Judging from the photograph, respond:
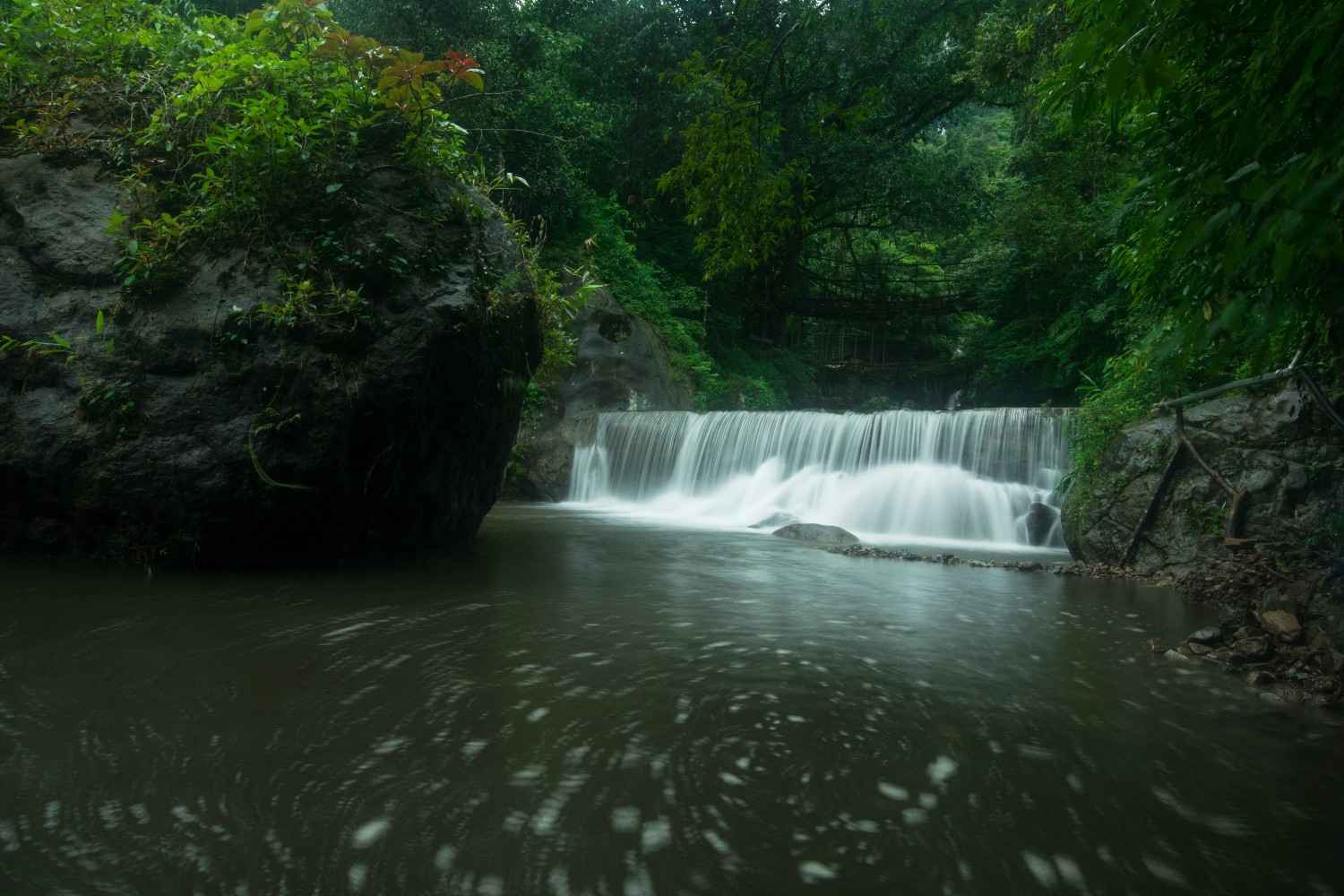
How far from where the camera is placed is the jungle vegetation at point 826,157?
195cm

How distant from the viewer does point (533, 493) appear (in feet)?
50.2

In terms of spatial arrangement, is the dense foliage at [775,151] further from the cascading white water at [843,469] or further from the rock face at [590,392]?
the rock face at [590,392]

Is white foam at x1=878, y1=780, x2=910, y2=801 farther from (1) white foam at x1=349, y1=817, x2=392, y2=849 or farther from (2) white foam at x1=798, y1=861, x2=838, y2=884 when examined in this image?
(1) white foam at x1=349, y1=817, x2=392, y2=849

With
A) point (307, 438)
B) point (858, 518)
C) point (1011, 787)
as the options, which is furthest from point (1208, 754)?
point (858, 518)

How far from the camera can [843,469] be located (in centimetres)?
1307

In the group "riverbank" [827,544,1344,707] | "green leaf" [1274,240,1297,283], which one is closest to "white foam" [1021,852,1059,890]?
"green leaf" [1274,240,1297,283]

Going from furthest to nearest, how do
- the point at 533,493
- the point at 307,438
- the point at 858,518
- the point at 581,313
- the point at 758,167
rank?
1. the point at 581,313
2. the point at 533,493
3. the point at 858,518
4. the point at 758,167
5. the point at 307,438

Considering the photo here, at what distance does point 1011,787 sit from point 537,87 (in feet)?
56.6

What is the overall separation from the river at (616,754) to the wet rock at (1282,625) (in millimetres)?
528

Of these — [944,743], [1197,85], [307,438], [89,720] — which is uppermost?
[1197,85]

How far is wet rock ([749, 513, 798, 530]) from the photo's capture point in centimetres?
1055

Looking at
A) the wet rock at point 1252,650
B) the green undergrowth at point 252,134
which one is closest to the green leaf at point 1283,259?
the wet rock at point 1252,650

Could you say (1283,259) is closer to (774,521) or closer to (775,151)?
(774,521)

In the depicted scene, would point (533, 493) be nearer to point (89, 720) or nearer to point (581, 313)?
point (581, 313)
